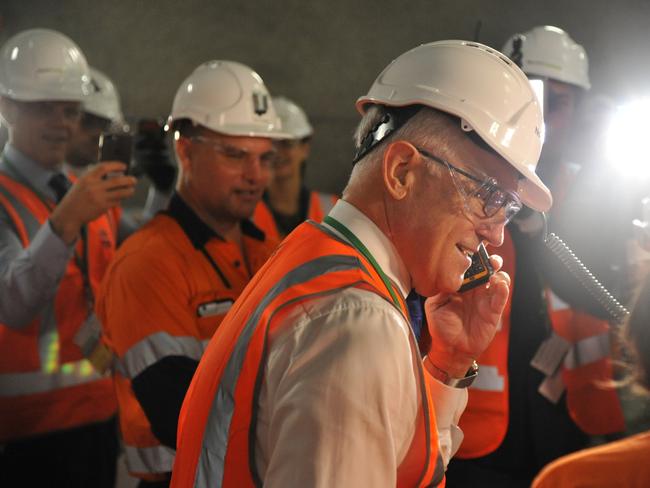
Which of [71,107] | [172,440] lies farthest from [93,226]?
[172,440]

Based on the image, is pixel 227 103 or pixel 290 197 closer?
pixel 227 103

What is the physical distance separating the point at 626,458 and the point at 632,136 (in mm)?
2195

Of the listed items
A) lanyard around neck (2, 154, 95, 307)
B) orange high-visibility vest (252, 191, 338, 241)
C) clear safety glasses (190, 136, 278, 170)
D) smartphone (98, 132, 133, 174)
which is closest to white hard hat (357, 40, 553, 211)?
clear safety glasses (190, 136, 278, 170)

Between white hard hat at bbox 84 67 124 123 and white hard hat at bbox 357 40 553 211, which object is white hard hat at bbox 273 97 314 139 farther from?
white hard hat at bbox 357 40 553 211

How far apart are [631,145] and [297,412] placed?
2.90m

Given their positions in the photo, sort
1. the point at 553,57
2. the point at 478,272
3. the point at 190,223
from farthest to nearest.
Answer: the point at 553,57 < the point at 190,223 < the point at 478,272

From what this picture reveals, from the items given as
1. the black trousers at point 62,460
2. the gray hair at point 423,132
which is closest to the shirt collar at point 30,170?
the black trousers at point 62,460

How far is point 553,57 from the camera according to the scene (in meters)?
5.12

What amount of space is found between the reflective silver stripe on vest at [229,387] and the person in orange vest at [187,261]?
1.24m

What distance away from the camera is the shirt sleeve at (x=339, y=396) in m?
1.36

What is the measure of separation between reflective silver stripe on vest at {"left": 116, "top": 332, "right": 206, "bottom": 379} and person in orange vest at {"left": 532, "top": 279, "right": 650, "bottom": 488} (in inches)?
53.6

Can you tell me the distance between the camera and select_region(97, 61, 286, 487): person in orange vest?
113 inches

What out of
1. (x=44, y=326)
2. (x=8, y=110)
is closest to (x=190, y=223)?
(x=44, y=326)

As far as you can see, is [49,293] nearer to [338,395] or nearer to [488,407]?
[488,407]
